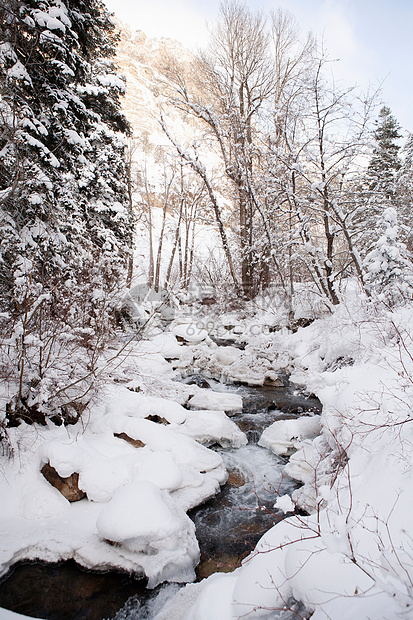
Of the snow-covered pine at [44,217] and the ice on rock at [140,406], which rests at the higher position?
the snow-covered pine at [44,217]

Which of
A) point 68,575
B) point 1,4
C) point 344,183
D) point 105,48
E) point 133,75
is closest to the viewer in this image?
point 68,575

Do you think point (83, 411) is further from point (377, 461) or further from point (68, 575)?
point (377, 461)

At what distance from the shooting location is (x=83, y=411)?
4586mm

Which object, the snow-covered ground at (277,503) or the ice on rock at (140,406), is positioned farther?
the ice on rock at (140,406)

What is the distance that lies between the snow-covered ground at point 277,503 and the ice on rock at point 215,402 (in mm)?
36

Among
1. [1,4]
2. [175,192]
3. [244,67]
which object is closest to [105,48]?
[244,67]

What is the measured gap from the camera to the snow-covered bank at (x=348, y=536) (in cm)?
151

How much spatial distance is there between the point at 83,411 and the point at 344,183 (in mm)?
9039

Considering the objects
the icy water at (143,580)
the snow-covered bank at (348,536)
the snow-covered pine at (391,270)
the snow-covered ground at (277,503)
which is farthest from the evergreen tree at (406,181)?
the icy water at (143,580)

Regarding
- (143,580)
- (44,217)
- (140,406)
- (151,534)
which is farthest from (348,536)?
(44,217)

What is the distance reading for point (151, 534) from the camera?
289 cm

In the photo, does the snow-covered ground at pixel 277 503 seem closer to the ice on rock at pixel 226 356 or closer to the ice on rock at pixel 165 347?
the ice on rock at pixel 226 356

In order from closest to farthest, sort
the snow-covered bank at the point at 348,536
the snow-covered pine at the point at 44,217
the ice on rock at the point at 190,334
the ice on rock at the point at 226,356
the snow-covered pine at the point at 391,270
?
1. the snow-covered bank at the point at 348,536
2. the snow-covered pine at the point at 44,217
3. the snow-covered pine at the point at 391,270
4. the ice on rock at the point at 226,356
5. the ice on rock at the point at 190,334

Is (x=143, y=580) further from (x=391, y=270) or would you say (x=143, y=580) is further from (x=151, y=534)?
(x=391, y=270)
